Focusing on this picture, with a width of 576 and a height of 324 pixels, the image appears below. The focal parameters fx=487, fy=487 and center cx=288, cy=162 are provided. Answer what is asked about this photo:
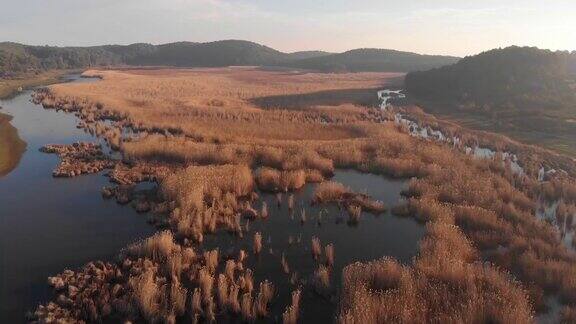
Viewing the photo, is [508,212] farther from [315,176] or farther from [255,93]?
[255,93]

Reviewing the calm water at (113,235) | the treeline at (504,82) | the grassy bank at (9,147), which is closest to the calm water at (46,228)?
the calm water at (113,235)

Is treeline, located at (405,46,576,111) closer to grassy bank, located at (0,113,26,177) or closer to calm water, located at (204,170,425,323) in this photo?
calm water, located at (204,170,425,323)

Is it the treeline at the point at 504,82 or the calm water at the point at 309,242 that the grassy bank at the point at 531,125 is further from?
the calm water at the point at 309,242

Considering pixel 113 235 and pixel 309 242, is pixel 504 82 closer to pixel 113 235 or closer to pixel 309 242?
pixel 309 242

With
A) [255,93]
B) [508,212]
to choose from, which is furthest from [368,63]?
[508,212]

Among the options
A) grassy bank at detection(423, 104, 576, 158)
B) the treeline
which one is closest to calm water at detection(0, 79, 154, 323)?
grassy bank at detection(423, 104, 576, 158)

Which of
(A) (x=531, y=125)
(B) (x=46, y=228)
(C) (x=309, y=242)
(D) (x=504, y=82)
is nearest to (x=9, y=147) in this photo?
(B) (x=46, y=228)

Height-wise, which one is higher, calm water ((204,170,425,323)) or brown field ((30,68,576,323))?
brown field ((30,68,576,323))
